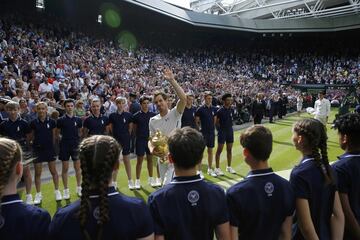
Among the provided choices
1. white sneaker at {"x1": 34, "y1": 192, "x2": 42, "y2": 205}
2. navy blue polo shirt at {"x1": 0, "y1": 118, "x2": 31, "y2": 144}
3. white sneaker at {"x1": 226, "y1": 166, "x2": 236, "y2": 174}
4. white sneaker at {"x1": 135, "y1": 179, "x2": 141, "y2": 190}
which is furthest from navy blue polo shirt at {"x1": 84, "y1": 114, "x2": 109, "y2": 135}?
white sneaker at {"x1": 226, "y1": 166, "x2": 236, "y2": 174}

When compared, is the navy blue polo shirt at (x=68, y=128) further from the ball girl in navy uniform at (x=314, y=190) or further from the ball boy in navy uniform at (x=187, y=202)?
the ball girl in navy uniform at (x=314, y=190)

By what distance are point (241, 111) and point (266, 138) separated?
18093 mm

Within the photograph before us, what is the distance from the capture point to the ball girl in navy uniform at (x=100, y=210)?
2.05m

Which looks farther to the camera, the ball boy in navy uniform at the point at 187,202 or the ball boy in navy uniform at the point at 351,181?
the ball boy in navy uniform at the point at 351,181

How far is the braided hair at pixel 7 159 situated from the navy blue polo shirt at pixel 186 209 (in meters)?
0.94

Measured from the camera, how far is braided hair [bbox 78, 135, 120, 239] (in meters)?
2.03

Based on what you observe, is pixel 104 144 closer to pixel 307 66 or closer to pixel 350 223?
pixel 350 223

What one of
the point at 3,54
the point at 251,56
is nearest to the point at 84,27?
the point at 3,54

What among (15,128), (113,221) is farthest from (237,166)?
(113,221)

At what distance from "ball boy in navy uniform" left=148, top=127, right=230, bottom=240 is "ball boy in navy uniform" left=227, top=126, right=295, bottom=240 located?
0.14m

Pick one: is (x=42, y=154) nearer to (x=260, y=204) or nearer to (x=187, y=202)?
(x=187, y=202)

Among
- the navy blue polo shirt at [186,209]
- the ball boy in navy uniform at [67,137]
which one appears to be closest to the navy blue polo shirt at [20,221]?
the navy blue polo shirt at [186,209]

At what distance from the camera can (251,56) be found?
42.1 meters

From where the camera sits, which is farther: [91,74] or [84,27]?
[84,27]
